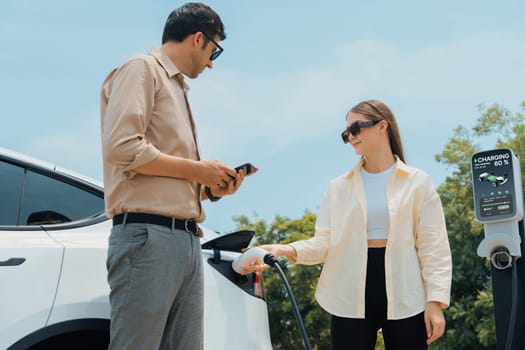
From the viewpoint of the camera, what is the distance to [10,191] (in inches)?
117

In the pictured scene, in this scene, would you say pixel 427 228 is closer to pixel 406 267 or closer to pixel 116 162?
pixel 406 267

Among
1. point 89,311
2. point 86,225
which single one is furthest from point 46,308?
point 86,225

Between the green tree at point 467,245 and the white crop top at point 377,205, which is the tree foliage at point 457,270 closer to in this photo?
Result: the green tree at point 467,245

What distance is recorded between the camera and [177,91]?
284cm

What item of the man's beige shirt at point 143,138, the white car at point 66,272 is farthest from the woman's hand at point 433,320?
the man's beige shirt at point 143,138

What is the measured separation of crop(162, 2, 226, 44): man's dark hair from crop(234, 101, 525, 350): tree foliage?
689 inches

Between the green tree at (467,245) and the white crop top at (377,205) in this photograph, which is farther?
the green tree at (467,245)

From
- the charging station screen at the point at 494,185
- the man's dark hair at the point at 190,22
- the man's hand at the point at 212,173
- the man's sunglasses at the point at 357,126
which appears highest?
the man's dark hair at the point at 190,22

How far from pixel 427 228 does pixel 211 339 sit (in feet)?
4.29

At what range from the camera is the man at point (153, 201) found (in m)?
2.51

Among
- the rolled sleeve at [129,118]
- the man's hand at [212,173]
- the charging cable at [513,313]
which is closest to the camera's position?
the rolled sleeve at [129,118]

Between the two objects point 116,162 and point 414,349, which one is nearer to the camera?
point 116,162

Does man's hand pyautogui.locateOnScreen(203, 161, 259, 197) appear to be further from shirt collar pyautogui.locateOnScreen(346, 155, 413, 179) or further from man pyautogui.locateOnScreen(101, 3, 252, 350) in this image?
shirt collar pyautogui.locateOnScreen(346, 155, 413, 179)

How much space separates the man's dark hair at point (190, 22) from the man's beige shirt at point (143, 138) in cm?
19
